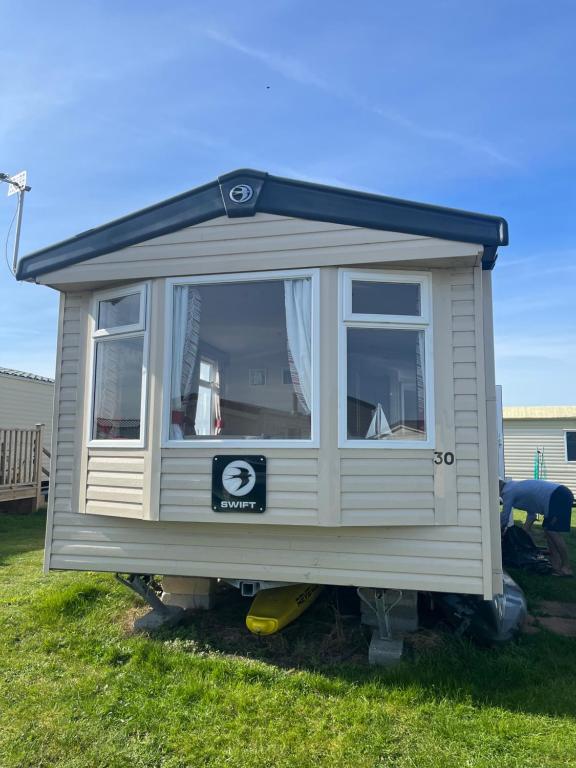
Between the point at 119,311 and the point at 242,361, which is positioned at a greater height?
the point at 119,311

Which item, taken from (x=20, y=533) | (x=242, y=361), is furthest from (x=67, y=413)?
(x=20, y=533)

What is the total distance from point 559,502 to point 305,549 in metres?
4.66

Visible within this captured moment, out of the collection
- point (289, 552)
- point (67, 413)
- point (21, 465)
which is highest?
point (67, 413)

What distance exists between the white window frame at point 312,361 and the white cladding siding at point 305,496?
2.1 inches

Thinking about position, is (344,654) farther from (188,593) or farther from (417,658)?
(188,593)

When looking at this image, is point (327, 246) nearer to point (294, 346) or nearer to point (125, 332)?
point (294, 346)

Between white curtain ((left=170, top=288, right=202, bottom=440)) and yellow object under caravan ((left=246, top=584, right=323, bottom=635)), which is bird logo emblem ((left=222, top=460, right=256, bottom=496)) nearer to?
white curtain ((left=170, top=288, right=202, bottom=440))

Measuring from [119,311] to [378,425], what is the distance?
7.44 feet

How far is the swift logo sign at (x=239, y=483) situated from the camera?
4.02m

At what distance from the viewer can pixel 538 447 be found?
736 inches

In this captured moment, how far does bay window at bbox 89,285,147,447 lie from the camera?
178 inches

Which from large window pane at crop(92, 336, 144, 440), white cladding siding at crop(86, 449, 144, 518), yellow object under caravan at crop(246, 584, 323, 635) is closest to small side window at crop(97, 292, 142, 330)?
large window pane at crop(92, 336, 144, 440)

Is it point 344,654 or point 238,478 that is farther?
point 344,654

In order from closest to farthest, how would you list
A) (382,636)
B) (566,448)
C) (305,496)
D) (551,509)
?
1. (305,496)
2. (382,636)
3. (551,509)
4. (566,448)
